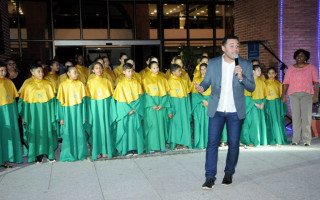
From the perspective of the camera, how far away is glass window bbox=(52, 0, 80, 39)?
42.7ft

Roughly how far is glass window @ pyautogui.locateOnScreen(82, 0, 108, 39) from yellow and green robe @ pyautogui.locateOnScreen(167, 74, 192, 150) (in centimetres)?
671

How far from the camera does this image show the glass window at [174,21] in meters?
13.9

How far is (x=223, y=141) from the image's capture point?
754 centimetres

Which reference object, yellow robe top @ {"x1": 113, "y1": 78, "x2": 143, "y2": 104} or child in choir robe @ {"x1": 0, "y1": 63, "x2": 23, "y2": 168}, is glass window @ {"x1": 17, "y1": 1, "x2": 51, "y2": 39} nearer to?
child in choir robe @ {"x1": 0, "y1": 63, "x2": 23, "y2": 168}

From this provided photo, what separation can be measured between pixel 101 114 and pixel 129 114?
513 millimetres

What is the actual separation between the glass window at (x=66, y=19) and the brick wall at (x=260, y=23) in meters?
5.63

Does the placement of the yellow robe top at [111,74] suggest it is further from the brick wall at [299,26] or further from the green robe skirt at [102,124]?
the brick wall at [299,26]

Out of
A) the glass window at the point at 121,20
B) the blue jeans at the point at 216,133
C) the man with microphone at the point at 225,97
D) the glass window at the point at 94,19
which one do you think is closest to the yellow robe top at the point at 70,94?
the man with microphone at the point at 225,97

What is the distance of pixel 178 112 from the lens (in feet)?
23.9

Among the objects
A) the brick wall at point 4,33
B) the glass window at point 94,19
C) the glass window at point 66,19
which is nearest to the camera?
the brick wall at point 4,33

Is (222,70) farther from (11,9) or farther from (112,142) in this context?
(11,9)

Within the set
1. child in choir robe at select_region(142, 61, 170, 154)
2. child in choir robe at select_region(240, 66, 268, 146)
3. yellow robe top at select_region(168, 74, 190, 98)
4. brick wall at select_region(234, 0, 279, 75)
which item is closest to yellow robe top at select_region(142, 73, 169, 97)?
child in choir robe at select_region(142, 61, 170, 154)

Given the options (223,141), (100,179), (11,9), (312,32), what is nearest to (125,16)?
(11,9)

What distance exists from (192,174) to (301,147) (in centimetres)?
306
